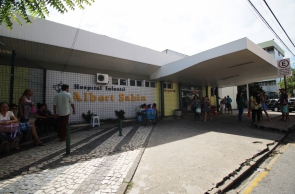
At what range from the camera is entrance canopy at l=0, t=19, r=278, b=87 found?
19.3 ft

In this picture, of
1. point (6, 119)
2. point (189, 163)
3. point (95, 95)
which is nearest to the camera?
point (189, 163)

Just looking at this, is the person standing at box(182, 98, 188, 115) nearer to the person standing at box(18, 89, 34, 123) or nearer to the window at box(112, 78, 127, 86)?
the window at box(112, 78, 127, 86)

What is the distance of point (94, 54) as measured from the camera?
7.36 metres

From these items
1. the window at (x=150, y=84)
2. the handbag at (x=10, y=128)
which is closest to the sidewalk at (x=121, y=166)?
the handbag at (x=10, y=128)

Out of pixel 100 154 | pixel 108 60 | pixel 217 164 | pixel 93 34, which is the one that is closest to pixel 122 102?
pixel 108 60

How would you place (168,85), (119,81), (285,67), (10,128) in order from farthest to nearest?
(168,85) < (119,81) < (285,67) < (10,128)

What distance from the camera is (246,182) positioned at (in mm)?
2709

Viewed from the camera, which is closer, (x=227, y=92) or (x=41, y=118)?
→ (x=41, y=118)

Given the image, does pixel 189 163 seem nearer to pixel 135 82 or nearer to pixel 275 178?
pixel 275 178

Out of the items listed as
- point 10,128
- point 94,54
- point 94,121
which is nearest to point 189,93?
point 94,121

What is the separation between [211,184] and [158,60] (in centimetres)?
839

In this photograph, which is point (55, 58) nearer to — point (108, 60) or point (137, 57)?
point (108, 60)

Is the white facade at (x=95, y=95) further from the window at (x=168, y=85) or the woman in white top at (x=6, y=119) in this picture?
the woman in white top at (x=6, y=119)

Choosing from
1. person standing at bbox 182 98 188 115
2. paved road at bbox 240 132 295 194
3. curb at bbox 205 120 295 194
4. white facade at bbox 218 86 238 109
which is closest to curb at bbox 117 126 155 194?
curb at bbox 205 120 295 194
